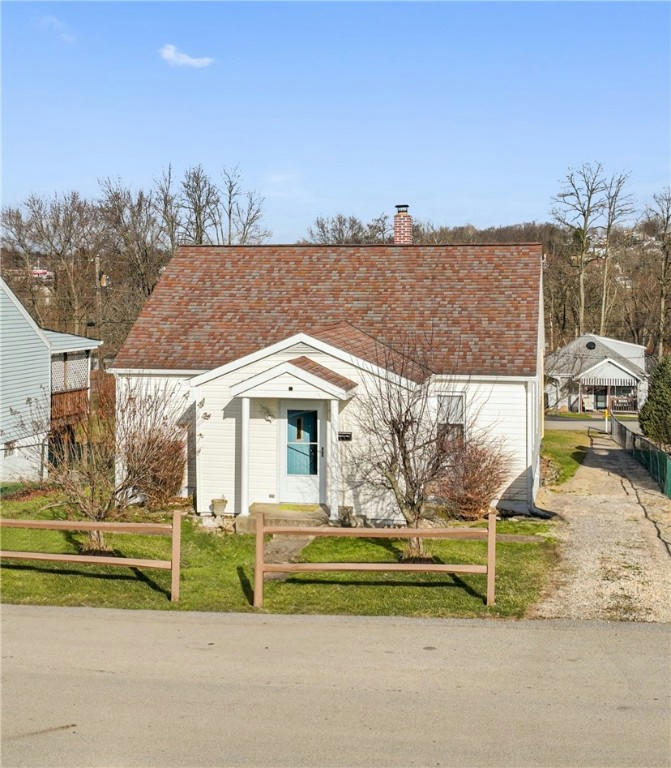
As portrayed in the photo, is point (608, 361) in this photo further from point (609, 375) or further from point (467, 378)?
point (467, 378)

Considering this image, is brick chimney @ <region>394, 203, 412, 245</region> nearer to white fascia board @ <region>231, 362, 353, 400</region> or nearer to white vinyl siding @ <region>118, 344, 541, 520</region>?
white vinyl siding @ <region>118, 344, 541, 520</region>

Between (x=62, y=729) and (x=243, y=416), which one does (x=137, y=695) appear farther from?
(x=243, y=416)

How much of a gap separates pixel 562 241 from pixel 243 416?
5048 cm

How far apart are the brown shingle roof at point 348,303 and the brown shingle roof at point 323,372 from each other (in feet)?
2.67

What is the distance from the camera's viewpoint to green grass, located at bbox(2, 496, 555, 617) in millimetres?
11062

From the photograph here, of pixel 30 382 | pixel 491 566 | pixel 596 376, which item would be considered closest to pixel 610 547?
pixel 491 566

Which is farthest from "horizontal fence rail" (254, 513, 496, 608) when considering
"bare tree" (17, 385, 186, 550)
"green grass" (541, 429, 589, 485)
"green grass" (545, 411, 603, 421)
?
"green grass" (545, 411, 603, 421)

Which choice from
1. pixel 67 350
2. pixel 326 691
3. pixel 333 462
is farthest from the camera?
pixel 67 350

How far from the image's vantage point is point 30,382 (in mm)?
26594

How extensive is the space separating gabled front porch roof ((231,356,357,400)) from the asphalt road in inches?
257

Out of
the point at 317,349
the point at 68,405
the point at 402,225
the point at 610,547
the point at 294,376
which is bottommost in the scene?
the point at 610,547

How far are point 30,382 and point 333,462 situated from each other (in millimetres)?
13089

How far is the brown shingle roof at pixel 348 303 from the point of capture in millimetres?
19312

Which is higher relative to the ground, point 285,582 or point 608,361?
point 608,361
